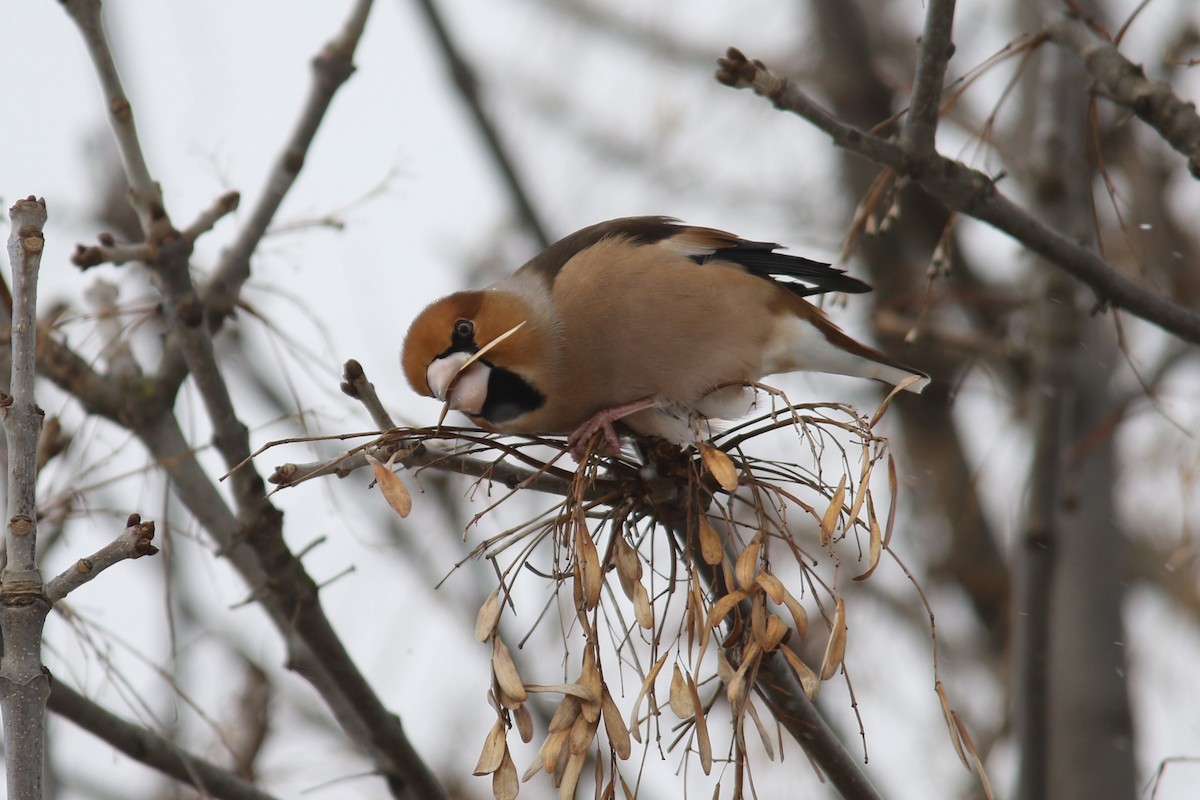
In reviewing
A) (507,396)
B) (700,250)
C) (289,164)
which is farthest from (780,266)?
(289,164)

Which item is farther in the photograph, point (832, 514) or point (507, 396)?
point (507, 396)

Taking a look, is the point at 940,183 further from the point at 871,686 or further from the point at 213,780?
the point at 871,686

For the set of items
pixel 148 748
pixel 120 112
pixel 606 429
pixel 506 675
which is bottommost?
pixel 506 675

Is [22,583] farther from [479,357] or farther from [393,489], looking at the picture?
[479,357]

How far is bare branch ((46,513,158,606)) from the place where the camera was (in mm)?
1840

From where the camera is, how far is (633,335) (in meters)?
3.47

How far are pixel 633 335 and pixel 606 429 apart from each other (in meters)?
0.70

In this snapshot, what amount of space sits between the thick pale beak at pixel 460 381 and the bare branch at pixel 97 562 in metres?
1.21

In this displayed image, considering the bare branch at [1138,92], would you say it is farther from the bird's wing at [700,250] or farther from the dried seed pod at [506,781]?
the dried seed pod at [506,781]

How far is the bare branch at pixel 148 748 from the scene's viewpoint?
2.78m

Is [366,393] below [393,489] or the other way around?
the other way around

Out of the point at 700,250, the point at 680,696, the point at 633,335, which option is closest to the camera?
the point at 680,696

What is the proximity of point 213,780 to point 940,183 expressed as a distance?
2143 millimetres

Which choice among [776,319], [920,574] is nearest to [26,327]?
[776,319]
